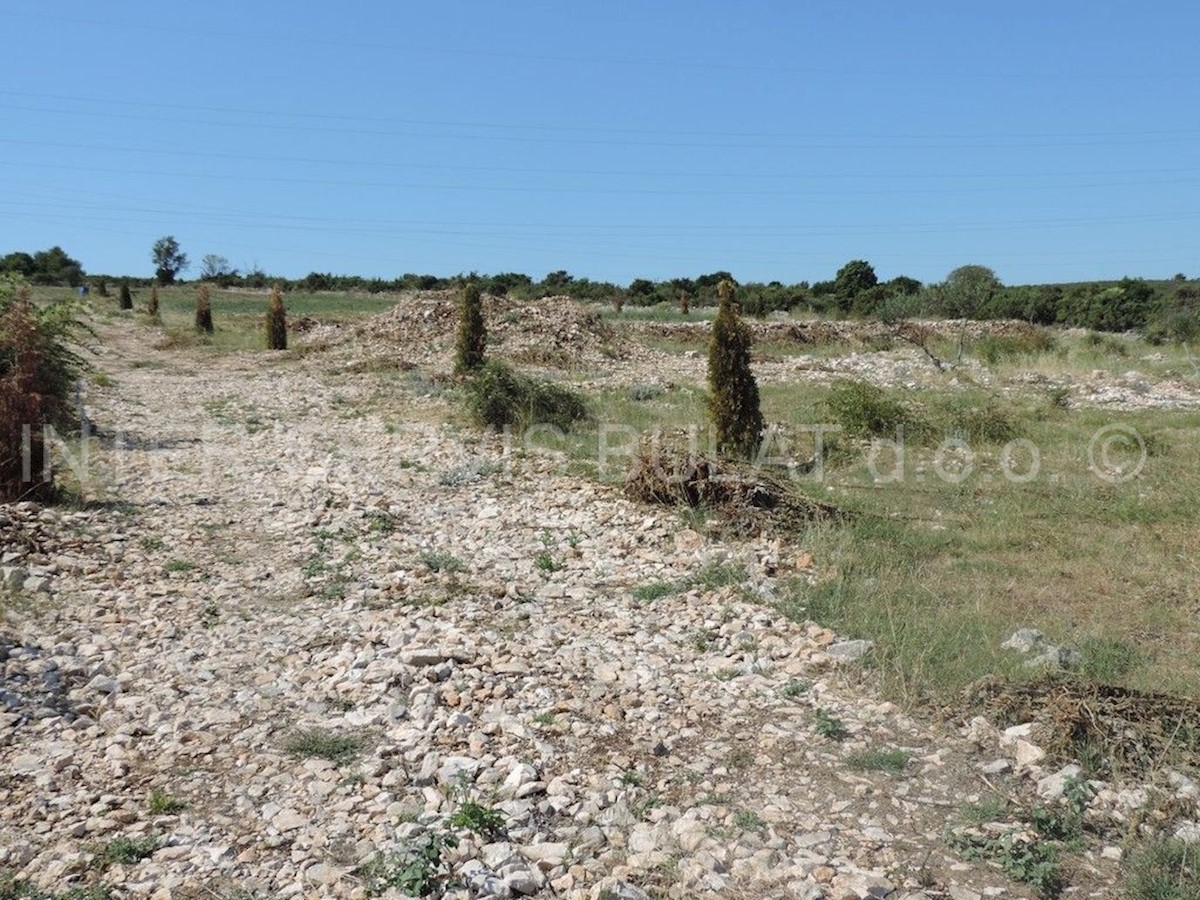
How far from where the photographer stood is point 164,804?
3541mm

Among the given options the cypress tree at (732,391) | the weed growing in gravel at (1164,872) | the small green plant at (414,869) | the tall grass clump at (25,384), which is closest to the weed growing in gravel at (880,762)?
the weed growing in gravel at (1164,872)

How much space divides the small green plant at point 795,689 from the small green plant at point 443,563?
2.65 metres

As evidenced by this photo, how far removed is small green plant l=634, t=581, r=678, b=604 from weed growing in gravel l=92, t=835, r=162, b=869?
125 inches

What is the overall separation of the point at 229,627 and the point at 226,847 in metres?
2.27

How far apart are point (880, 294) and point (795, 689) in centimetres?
4048

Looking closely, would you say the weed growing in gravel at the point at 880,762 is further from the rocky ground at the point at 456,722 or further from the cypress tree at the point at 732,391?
the cypress tree at the point at 732,391

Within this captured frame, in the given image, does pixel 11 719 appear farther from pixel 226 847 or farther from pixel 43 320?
pixel 43 320

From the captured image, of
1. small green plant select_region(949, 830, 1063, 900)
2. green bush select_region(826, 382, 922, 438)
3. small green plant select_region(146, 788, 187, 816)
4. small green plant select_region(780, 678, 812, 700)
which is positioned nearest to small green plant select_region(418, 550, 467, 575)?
small green plant select_region(780, 678, 812, 700)

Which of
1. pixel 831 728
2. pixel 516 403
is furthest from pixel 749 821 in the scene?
pixel 516 403

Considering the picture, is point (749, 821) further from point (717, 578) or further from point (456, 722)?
point (717, 578)

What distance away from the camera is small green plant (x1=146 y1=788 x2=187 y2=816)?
11.6ft

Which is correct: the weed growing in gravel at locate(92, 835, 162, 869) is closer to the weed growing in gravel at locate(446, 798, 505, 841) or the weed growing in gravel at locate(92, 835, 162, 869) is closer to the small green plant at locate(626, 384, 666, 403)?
the weed growing in gravel at locate(446, 798, 505, 841)

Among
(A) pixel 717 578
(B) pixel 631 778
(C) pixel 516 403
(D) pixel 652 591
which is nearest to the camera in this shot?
(B) pixel 631 778

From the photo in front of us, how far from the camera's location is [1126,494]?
8.34 meters
